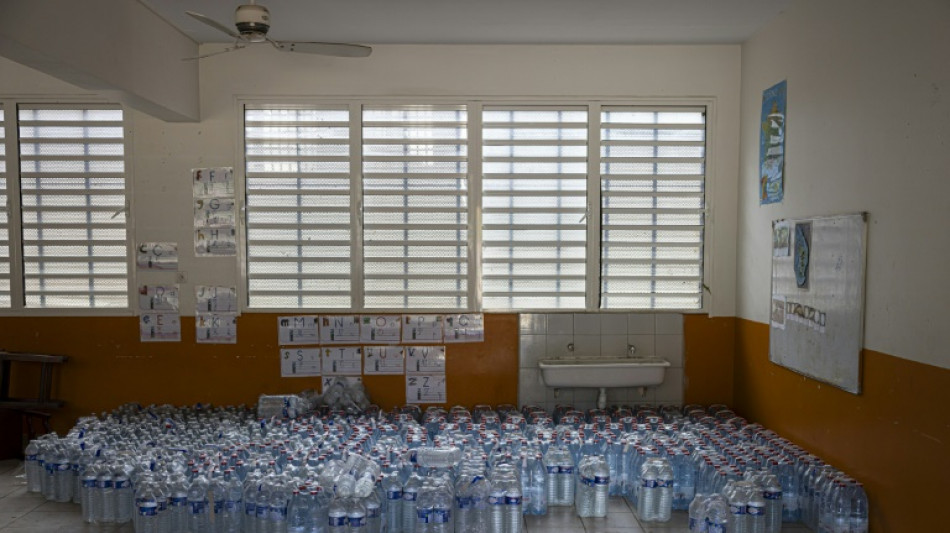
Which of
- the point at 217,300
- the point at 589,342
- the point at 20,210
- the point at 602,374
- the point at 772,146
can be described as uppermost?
the point at 772,146

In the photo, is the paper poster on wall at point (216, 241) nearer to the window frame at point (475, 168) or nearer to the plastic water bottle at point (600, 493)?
the window frame at point (475, 168)

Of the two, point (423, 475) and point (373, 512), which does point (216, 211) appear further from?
point (373, 512)

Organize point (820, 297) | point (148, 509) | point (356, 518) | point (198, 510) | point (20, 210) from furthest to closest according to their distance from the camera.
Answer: point (20, 210) < point (820, 297) < point (198, 510) < point (148, 509) < point (356, 518)

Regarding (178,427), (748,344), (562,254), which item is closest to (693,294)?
(748,344)

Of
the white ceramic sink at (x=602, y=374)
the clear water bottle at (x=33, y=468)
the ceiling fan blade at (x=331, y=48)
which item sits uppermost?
the ceiling fan blade at (x=331, y=48)

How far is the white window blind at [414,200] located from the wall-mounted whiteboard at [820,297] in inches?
91.9

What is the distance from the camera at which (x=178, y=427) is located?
4828 mm

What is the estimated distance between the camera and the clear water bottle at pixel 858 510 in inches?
149

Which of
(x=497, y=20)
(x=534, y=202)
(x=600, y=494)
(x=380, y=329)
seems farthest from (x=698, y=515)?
(x=497, y=20)

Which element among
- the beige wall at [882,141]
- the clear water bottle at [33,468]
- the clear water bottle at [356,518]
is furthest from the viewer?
the clear water bottle at [33,468]

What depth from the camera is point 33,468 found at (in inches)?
180

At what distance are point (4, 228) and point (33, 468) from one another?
2156 mm

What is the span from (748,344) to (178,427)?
4.18 meters

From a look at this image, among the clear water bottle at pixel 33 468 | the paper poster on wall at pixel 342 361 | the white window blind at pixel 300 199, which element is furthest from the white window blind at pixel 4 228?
the paper poster on wall at pixel 342 361
